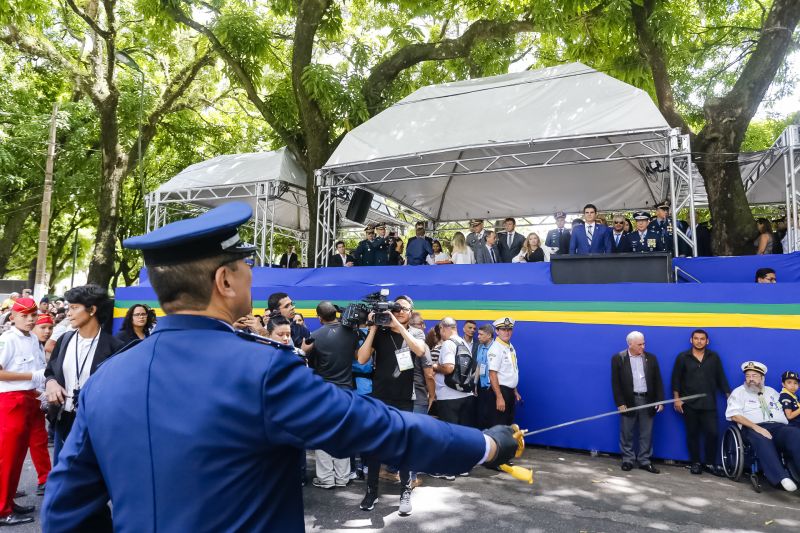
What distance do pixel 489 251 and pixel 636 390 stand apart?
4.02 metres

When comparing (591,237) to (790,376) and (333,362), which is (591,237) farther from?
(333,362)

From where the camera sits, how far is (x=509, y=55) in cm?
1465

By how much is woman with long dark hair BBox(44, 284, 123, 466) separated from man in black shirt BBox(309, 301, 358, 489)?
1793mm

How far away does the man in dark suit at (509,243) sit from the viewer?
10352 mm

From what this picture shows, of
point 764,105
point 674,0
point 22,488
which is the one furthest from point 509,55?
point 22,488

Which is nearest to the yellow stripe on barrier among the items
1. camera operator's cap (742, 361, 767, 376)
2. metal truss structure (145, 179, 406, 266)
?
camera operator's cap (742, 361, 767, 376)

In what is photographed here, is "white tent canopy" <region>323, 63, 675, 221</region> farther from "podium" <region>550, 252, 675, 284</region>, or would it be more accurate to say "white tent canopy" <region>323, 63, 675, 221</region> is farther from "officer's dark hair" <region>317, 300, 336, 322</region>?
"officer's dark hair" <region>317, 300, 336, 322</region>

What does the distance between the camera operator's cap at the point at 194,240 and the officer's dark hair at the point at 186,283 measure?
2cm

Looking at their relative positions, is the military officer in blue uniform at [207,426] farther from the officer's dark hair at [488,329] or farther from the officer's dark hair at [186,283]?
the officer's dark hair at [488,329]

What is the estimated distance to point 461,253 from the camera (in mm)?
10695

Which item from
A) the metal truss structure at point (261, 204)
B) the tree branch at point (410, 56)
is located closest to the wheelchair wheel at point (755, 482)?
the metal truss structure at point (261, 204)

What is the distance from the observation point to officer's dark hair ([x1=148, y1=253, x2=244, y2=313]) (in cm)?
142

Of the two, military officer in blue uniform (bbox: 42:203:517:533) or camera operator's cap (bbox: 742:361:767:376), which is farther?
camera operator's cap (bbox: 742:361:767:376)

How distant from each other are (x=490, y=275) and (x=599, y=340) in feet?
6.00
